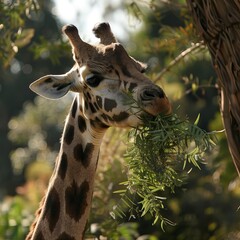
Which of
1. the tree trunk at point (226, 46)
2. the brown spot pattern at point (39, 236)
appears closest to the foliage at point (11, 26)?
the brown spot pattern at point (39, 236)

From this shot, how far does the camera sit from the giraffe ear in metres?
7.57

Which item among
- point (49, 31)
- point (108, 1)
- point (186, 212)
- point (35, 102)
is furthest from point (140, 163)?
point (35, 102)

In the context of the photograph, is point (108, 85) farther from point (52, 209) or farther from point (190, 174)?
point (190, 174)

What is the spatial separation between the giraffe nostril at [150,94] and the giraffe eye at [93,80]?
1.95ft

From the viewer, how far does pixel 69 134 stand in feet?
25.0

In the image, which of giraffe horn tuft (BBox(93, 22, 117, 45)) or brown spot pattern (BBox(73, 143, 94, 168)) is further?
giraffe horn tuft (BBox(93, 22, 117, 45))

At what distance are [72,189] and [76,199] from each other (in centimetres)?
8

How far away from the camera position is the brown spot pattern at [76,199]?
741 cm

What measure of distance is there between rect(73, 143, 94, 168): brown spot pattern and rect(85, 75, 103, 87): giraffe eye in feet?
1.57

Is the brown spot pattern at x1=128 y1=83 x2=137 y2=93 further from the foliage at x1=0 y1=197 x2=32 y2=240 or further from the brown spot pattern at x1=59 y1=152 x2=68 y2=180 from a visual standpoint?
the foliage at x1=0 y1=197 x2=32 y2=240

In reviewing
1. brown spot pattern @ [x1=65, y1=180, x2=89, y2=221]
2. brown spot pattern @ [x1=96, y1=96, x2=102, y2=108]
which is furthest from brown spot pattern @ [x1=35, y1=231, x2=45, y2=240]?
brown spot pattern @ [x1=96, y1=96, x2=102, y2=108]

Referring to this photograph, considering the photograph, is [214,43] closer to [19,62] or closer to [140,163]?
[140,163]

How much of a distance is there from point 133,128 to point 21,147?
43.9 metres

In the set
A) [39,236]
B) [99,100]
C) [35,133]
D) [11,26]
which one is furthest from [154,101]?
[35,133]
